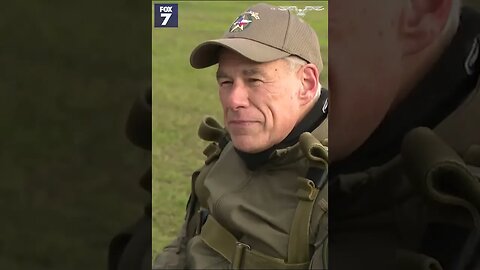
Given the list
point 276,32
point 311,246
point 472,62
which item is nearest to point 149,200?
point 311,246

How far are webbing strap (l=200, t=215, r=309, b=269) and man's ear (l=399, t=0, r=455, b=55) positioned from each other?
0.66m

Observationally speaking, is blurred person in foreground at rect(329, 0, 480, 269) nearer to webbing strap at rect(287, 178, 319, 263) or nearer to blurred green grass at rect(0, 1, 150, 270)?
webbing strap at rect(287, 178, 319, 263)

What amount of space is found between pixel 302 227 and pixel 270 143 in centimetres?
24

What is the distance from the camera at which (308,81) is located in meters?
1.51

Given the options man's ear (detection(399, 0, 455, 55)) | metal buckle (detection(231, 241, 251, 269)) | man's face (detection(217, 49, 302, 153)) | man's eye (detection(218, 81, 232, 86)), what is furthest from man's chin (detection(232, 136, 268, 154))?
man's ear (detection(399, 0, 455, 55))

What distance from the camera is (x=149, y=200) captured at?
1583mm

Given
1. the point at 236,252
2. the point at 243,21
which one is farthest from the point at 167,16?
the point at 236,252

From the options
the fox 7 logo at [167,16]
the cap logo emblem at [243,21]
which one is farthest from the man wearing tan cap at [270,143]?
the fox 7 logo at [167,16]

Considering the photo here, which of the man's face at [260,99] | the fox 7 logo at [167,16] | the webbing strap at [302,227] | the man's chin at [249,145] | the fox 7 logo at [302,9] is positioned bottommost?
the webbing strap at [302,227]

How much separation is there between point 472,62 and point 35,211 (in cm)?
128

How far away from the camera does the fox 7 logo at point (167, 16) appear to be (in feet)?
4.99

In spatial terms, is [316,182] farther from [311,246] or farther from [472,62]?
[472,62]

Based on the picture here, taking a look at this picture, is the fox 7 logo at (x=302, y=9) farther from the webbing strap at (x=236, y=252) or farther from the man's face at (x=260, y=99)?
the webbing strap at (x=236, y=252)

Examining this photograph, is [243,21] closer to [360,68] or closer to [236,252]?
[360,68]
